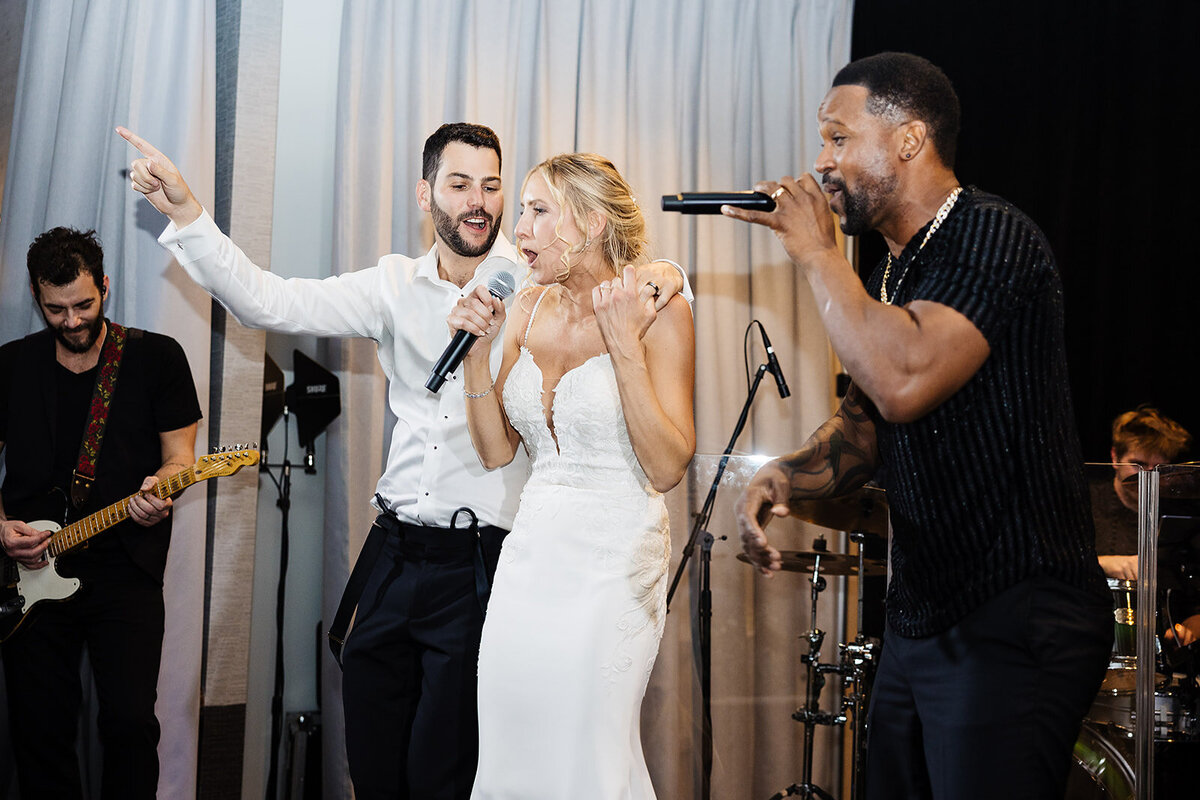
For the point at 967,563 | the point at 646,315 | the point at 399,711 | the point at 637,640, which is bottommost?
the point at 399,711

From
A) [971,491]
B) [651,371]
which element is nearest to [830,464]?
[971,491]

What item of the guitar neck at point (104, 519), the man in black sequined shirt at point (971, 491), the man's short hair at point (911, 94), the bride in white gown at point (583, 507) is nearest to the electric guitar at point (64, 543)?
the guitar neck at point (104, 519)

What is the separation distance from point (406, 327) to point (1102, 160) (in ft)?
8.81

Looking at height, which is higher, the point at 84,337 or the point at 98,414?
the point at 84,337

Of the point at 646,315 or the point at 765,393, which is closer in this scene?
the point at 646,315

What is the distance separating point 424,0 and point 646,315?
2.37m

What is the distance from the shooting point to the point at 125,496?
3.29 metres

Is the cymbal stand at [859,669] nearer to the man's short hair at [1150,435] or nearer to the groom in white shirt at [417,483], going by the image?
the groom in white shirt at [417,483]

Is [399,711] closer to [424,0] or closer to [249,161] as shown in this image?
[249,161]

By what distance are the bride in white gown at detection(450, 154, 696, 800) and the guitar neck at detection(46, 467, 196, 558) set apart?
4.33ft

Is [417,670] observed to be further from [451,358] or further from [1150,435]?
[1150,435]

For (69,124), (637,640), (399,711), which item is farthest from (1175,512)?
(69,124)

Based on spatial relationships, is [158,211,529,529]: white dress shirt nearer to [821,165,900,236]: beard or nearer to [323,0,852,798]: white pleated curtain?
[323,0,852,798]: white pleated curtain

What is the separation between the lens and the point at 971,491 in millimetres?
1566
